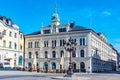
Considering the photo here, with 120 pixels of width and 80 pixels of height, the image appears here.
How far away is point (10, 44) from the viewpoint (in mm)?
68188

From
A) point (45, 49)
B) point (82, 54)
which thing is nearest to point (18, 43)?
point (45, 49)

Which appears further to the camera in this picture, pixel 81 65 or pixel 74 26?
pixel 74 26

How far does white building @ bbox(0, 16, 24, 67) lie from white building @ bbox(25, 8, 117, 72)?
122 inches

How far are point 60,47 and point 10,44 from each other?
1330 centimetres

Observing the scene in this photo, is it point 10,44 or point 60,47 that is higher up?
point 10,44

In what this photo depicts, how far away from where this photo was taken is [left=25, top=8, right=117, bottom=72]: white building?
65312mm

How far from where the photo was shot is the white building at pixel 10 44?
211ft

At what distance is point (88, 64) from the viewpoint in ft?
212

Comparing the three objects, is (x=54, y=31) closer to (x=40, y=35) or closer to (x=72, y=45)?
(x=40, y=35)

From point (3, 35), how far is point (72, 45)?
3466 centimetres

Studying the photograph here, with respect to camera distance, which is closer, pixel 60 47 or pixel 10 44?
pixel 10 44

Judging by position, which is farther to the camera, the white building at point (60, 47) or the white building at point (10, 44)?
the white building at point (60, 47)

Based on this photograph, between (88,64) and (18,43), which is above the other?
(18,43)

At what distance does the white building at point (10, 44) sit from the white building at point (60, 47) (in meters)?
3.11
